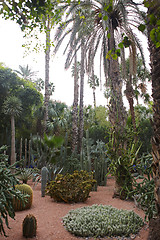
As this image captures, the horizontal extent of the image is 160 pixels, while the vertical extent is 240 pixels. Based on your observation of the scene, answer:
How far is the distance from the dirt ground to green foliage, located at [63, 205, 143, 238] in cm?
11

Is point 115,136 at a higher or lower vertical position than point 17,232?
higher

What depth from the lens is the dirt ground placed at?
3.59m

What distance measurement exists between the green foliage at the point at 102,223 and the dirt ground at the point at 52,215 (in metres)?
0.11

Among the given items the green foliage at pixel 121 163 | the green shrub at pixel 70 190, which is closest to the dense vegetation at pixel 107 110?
the green foliage at pixel 121 163

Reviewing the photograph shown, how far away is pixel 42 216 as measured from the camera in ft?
14.7

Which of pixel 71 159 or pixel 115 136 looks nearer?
pixel 115 136

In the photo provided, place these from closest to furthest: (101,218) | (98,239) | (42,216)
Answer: (98,239)
(101,218)
(42,216)

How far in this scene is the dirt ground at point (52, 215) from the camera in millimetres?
3590

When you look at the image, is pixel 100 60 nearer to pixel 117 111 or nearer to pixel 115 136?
pixel 117 111

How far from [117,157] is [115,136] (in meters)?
0.60

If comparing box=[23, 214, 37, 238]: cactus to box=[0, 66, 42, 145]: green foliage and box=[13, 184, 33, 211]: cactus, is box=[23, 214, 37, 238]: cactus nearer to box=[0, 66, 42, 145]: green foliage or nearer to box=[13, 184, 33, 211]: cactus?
box=[13, 184, 33, 211]: cactus

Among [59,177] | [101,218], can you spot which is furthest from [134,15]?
[101,218]

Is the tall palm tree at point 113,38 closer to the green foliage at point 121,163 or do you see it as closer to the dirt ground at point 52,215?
the green foliage at point 121,163

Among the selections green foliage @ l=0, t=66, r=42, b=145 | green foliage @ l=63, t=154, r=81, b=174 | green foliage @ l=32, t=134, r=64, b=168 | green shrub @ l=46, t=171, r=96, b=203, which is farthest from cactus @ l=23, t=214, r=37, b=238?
green foliage @ l=0, t=66, r=42, b=145
